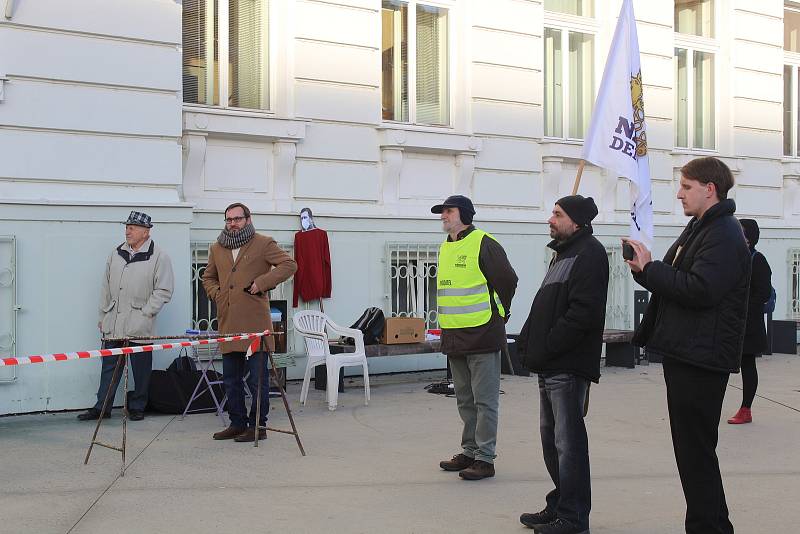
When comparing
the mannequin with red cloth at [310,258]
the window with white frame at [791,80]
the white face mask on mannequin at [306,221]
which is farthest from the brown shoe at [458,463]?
the window with white frame at [791,80]

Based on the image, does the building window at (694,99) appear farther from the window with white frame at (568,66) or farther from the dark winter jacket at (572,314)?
the dark winter jacket at (572,314)

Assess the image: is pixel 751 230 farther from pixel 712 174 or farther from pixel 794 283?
pixel 794 283

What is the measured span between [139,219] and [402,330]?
3.07 m

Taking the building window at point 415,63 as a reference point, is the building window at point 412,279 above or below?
below

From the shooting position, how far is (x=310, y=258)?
1134cm

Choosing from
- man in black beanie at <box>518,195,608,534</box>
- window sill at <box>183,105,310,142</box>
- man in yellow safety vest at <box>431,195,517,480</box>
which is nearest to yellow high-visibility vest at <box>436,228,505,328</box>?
man in yellow safety vest at <box>431,195,517,480</box>

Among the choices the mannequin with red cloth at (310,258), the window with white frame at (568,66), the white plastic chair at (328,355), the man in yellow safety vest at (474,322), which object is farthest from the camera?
the window with white frame at (568,66)

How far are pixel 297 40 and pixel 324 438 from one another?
201 inches

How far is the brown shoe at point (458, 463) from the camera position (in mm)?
6910

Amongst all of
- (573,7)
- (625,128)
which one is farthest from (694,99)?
(625,128)

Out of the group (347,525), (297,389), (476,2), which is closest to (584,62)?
(476,2)

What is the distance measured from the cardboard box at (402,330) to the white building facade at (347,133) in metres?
1.15

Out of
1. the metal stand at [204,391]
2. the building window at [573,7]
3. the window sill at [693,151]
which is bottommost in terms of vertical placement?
the metal stand at [204,391]

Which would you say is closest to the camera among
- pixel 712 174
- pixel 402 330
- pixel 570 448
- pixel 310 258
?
pixel 712 174
